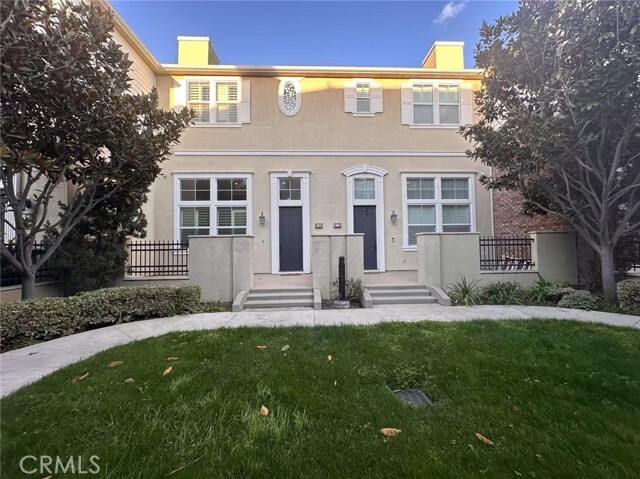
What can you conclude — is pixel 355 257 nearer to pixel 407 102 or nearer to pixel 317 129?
pixel 317 129

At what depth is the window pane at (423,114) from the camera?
11.9 meters

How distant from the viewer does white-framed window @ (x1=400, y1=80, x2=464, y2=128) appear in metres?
11.9

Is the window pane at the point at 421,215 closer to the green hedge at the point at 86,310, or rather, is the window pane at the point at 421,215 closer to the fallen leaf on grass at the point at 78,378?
the green hedge at the point at 86,310

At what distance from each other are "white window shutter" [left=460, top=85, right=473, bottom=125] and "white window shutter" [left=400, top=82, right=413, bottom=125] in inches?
73.6

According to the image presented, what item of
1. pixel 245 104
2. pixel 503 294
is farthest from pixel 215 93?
pixel 503 294

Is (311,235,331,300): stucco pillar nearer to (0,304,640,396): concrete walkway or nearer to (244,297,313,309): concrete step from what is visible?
(244,297,313,309): concrete step

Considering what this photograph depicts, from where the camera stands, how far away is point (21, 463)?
220cm

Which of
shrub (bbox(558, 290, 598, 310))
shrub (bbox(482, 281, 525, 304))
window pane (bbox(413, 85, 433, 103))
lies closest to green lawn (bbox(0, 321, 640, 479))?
shrub (bbox(558, 290, 598, 310))

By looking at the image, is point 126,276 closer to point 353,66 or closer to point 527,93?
point 353,66

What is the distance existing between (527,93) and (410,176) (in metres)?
4.54

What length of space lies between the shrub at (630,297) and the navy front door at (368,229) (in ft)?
20.9

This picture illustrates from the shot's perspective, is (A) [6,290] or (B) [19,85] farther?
(A) [6,290]

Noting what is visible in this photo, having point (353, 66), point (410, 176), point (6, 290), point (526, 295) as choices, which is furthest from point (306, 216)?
point (6, 290)

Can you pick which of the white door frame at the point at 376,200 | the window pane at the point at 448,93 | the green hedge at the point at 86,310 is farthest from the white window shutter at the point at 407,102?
the green hedge at the point at 86,310
